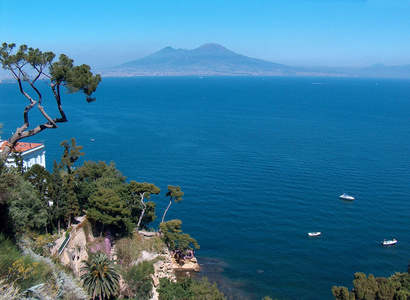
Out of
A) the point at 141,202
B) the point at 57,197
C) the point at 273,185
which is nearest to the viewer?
the point at 57,197

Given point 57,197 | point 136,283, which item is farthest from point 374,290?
point 57,197

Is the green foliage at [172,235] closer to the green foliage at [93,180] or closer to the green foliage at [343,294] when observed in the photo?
the green foliage at [93,180]

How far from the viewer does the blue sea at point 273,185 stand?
31328mm

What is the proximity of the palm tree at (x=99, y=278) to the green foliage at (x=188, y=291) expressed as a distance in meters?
4.00

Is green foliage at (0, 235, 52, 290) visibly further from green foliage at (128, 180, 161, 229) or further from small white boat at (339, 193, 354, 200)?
small white boat at (339, 193, 354, 200)

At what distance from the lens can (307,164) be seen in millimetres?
55688

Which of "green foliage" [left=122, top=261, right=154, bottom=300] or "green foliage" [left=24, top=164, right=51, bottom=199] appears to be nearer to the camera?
"green foliage" [left=122, top=261, right=154, bottom=300]

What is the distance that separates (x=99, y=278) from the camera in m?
19.0

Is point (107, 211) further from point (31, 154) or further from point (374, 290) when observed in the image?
point (31, 154)

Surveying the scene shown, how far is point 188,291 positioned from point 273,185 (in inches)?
1062

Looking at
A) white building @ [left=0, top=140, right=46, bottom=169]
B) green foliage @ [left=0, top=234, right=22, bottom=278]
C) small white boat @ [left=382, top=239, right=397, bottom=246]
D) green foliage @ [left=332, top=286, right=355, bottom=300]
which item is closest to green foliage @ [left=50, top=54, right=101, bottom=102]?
green foliage @ [left=0, top=234, right=22, bottom=278]

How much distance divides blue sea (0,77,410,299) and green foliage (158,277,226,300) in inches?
227

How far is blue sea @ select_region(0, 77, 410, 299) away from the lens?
3133 centimetres

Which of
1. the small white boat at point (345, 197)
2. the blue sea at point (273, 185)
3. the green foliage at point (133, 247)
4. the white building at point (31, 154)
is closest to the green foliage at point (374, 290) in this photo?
the blue sea at point (273, 185)
